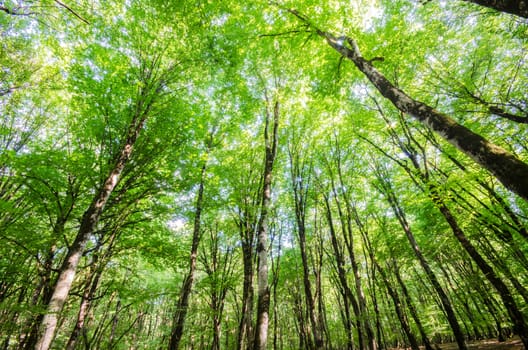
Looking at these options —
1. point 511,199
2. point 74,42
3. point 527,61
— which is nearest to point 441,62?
point 527,61

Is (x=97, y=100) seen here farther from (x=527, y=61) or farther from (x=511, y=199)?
(x=511, y=199)

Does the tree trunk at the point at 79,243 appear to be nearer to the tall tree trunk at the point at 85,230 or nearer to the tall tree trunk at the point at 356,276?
the tall tree trunk at the point at 85,230

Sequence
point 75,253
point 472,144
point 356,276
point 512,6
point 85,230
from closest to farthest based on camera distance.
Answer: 1. point 512,6
2. point 472,144
3. point 75,253
4. point 85,230
5. point 356,276

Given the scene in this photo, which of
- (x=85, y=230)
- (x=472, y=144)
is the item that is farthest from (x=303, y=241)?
(x=85, y=230)

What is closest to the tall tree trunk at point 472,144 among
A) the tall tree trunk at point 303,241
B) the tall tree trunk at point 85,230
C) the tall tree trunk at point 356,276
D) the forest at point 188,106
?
the forest at point 188,106

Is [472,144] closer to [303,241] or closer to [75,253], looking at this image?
[303,241]

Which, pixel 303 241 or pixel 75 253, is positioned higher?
pixel 303 241

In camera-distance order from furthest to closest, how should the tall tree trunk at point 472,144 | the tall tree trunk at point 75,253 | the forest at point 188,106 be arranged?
the forest at point 188,106
the tall tree trunk at point 75,253
the tall tree trunk at point 472,144

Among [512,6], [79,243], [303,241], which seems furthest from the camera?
[303,241]

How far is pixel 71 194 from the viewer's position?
7.32m

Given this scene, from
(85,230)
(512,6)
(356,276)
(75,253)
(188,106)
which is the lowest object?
(75,253)

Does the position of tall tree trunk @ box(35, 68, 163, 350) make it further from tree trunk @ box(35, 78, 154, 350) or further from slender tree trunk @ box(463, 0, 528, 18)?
slender tree trunk @ box(463, 0, 528, 18)

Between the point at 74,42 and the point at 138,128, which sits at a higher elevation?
the point at 74,42

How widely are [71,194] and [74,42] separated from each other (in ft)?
18.8
